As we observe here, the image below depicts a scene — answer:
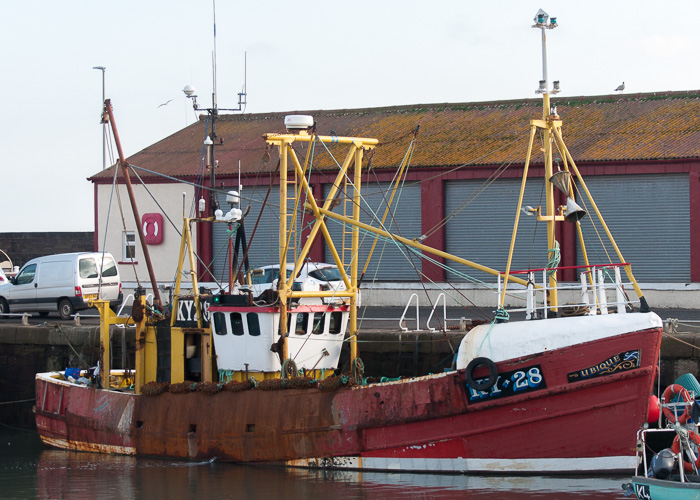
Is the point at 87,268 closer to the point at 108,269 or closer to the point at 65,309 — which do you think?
the point at 108,269

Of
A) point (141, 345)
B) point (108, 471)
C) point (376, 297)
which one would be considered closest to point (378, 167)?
point (376, 297)

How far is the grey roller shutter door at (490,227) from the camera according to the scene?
28609 millimetres

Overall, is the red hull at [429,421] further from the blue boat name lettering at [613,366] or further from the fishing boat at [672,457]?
the fishing boat at [672,457]

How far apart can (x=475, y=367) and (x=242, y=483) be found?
3967 mm

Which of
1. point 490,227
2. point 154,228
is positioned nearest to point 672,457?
point 490,227

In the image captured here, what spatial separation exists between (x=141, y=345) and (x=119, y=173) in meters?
14.8

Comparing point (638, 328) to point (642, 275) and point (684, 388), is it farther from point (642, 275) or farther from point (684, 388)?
point (642, 275)

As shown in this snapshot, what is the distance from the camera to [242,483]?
1572cm

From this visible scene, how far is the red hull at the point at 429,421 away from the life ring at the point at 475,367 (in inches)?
5.5

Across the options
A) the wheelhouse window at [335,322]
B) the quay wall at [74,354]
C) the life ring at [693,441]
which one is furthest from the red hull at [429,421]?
the quay wall at [74,354]

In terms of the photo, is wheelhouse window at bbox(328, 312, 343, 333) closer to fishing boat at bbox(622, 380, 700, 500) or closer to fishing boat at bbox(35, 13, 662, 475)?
fishing boat at bbox(35, 13, 662, 475)

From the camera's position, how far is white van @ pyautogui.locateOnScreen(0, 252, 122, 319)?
87.1ft

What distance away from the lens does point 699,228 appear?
26688mm

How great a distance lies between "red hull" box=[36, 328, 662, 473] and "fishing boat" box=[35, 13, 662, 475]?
0.07 feet
